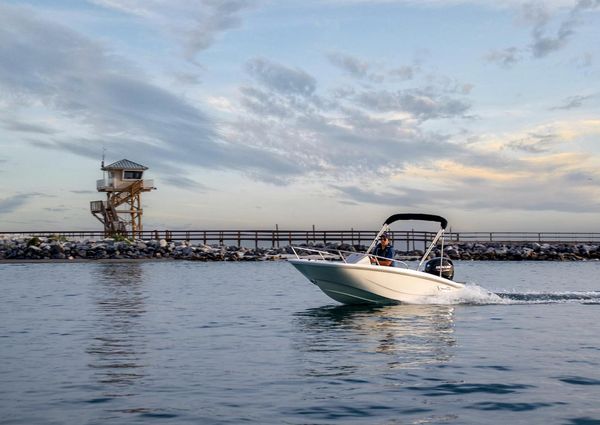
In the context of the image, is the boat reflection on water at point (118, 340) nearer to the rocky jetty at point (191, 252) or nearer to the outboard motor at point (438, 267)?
the outboard motor at point (438, 267)

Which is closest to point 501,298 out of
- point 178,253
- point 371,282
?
point 371,282

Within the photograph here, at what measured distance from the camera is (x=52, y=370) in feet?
40.1

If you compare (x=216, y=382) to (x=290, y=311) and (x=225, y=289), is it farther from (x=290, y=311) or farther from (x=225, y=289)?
(x=225, y=289)

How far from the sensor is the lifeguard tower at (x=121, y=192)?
75875 millimetres

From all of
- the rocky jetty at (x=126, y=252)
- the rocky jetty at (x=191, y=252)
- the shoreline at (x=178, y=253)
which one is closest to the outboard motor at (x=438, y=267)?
the shoreline at (x=178, y=253)

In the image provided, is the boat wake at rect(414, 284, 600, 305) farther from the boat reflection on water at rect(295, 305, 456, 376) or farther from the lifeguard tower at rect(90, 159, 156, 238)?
the lifeguard tower at rect(90, 159, 156, 238)

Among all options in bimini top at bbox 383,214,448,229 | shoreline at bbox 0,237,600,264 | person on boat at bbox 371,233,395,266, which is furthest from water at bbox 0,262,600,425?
shoreline at bbox 0,237,600,264

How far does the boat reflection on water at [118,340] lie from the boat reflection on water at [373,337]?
114 inches

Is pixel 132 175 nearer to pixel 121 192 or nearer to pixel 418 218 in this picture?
pixel 121 192

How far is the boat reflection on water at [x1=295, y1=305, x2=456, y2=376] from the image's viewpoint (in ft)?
42.4

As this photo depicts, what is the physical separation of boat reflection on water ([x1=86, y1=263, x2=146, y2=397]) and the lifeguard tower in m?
45.5

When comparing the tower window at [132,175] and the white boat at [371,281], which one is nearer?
the white boat at [371,281]

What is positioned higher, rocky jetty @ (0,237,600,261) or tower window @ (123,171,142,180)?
tower window @ (123,171,142,180)

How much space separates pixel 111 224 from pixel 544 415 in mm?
69938
